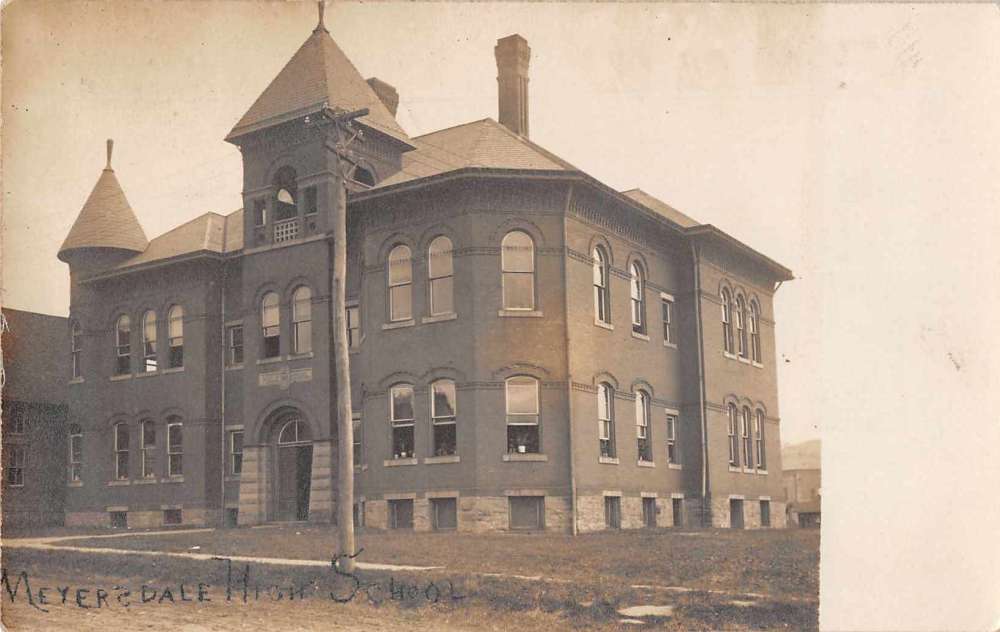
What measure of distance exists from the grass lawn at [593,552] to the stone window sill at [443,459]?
175cm

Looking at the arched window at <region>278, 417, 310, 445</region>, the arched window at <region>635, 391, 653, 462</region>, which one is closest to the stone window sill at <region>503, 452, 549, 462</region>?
the arched window at <region>635, 391, 653, 462</region>

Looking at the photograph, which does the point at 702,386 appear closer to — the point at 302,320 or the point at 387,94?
the point at 302,320

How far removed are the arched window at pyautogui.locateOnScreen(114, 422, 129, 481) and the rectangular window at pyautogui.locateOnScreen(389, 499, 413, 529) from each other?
4.03 meters

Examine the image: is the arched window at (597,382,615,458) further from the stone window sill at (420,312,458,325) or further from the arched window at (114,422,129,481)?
the arched window at (114,422,129,481)

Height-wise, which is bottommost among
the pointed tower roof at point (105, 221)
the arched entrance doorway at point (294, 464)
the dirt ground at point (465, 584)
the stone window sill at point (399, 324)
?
the dirt ground at point (465, 584)

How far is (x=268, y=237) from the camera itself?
17.7 metres

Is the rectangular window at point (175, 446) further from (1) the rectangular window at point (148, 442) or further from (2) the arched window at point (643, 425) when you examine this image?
(2) the arched window at point (643, 425)

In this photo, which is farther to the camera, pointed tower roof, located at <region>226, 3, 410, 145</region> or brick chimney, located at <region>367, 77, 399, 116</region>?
brick chimney, located at <region>367, 77, 399, 116</region>

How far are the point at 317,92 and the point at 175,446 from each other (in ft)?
20.1

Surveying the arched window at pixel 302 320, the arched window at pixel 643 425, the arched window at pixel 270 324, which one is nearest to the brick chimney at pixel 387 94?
the arched window at pixel 302 320

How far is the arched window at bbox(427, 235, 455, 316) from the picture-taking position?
17.8 meters

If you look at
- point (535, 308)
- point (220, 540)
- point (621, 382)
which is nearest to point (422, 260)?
point (535, 308)

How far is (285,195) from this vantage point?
56.9ft

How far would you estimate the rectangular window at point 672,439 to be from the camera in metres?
17.8
